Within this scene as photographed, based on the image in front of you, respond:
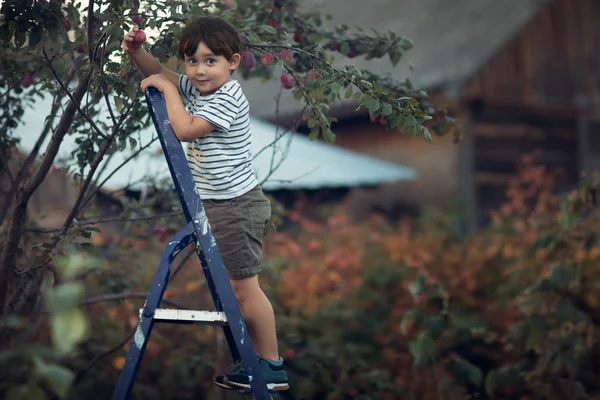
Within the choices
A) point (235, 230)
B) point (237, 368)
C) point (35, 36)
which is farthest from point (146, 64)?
point (237, 368)

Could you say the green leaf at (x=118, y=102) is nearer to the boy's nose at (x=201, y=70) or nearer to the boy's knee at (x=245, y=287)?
the boy's nose at (x=201, y=70)

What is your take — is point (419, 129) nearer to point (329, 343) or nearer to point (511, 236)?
point (329, 343)

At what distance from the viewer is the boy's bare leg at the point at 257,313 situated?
101 inches

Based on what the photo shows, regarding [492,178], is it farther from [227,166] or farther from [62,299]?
[62,299]

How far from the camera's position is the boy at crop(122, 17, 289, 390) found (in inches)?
97.5

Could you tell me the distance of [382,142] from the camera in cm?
1127

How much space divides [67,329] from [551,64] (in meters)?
9.68

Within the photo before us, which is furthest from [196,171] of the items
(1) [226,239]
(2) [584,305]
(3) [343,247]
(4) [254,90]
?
(4) [254,90]

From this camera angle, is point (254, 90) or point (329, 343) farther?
point (254, 90)

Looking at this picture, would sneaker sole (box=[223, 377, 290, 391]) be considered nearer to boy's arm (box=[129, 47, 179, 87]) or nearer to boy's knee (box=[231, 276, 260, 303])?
boy's knee (box=[231, 276, 260, 303])

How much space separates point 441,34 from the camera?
1128 cm

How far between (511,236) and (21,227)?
4.92m

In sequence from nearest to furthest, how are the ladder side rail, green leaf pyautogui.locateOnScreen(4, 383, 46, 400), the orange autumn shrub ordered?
green leaf pyautogui.locateOnScreen(4, 383, 46, 400) → the ladder side rail → the orange autumn shrub

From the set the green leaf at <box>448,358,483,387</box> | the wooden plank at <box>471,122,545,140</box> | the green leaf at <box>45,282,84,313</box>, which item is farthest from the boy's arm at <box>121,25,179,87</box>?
the wooden plank at <box>471,122,545,140</box>
